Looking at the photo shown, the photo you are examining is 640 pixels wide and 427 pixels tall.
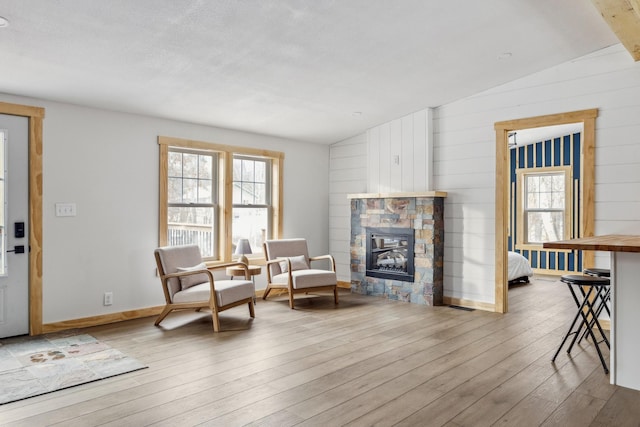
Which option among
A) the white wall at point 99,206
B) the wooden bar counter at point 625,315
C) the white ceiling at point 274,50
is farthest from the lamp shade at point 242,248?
the wooden bar counter at point 625,315

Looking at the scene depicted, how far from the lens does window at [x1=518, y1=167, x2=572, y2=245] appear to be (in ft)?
28.1

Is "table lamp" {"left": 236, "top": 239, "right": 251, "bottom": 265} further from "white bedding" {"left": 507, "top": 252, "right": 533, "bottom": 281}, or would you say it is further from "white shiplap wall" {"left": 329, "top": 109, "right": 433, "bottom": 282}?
"white bedding" {"left": 507, "top": 252, "right": 533, "bottom": 281}

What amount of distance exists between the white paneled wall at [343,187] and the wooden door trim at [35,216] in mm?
4088

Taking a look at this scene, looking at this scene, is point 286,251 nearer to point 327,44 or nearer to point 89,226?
point 89,226

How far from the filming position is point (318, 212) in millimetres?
7129

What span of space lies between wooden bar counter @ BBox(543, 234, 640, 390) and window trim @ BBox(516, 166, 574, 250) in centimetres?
598

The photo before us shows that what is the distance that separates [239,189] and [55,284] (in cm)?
254

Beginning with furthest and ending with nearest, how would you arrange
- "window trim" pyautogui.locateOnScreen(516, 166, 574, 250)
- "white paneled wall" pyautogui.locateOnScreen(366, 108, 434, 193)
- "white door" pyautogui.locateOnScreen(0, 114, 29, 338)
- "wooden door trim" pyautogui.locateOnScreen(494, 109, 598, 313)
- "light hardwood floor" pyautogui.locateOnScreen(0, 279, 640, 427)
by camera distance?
"window trim" pyautogui.locateOnScreen(516, 166, 574, 250), "white paneled wall" pyautogui.locateOnScreen(366, 108, 434, 193), "wooden door trim" pyautogui.locateOnScreen(494, 109, 598, 313), "white door" pyautogui.locateOnScreen(0, 114, 29, 338), "light hardwood floor" pyautogui.locateOnScreen(0, 279, 640, 427)

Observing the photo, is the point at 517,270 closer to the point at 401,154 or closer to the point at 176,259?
the point at 401,154

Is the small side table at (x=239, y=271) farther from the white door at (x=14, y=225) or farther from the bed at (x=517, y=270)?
the bed at (x=517, y=270)

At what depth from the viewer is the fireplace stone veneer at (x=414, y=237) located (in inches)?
226

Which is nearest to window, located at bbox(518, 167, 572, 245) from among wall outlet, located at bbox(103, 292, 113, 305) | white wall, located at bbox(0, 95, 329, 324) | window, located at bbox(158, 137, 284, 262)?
window, located at bbox(158, 137, 284, 262)

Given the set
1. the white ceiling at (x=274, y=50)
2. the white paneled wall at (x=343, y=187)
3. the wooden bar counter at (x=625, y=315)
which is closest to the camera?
the wooden bar counter at (x=625, y=315)

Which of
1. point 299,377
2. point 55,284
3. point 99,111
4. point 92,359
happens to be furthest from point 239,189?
point 299,377
